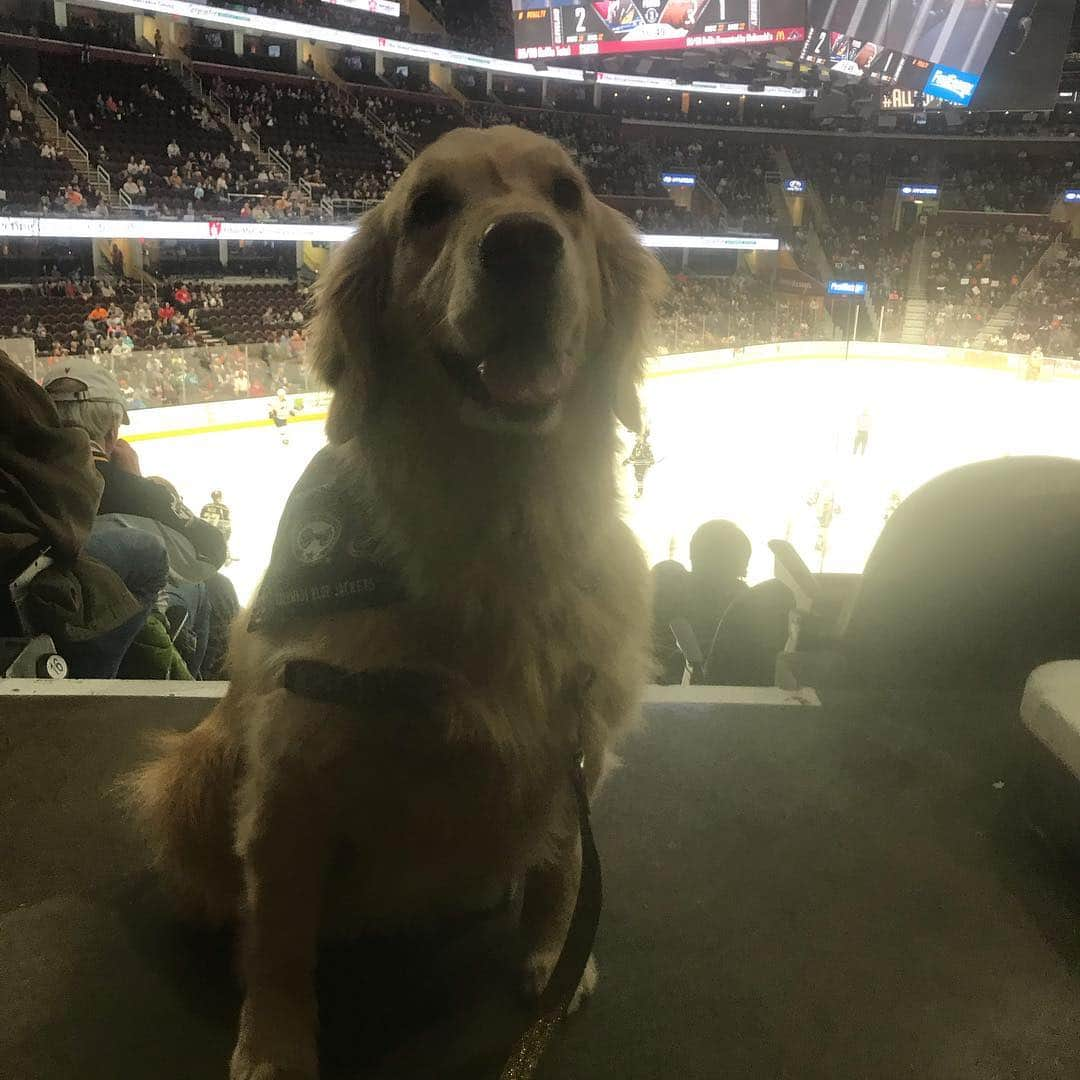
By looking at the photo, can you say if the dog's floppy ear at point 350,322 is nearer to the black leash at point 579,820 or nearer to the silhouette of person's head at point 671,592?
the black leash at point 579,820

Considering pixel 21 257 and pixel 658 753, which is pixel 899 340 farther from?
pixel 658 753

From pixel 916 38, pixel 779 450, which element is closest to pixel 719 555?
pixel 779 450

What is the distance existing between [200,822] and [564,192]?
3.45 feet

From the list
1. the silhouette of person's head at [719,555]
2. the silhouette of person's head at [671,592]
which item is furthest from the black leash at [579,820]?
the silhouette of person's head at [719,555]

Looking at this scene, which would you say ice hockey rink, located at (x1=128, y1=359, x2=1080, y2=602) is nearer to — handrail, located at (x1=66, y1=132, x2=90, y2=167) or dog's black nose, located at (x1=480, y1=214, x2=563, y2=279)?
dog's black nose, located at (x1=480, y1=214, x2=563, y2=279)

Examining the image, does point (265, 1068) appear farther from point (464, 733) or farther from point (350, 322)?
point (350, 322)

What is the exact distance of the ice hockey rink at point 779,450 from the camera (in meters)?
8.49

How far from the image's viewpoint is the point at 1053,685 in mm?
1493

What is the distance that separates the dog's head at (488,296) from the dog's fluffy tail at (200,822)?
497 mm

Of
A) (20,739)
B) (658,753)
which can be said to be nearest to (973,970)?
(658,753)

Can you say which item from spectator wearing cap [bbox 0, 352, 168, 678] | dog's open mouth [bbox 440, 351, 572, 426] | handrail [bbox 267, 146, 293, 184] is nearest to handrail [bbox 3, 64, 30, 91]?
handrail [bbox 267, 146, 293, 184]

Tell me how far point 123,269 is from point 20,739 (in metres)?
15.3

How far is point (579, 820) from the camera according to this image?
4.16ft

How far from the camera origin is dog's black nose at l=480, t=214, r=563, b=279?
Answer: 109cm
